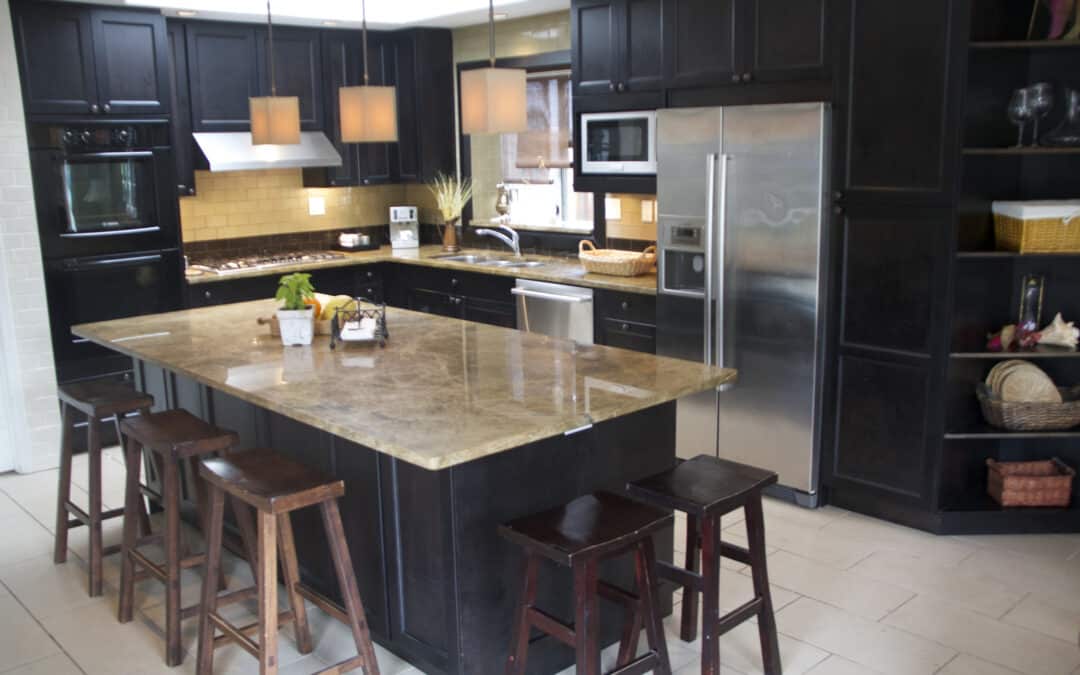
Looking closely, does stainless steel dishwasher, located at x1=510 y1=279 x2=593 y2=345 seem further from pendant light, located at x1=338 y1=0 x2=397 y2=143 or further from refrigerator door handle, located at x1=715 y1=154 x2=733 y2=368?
pendant light, located at x1=338 y1=0 x2=397 y2=143

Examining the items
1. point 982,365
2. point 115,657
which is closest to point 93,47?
point 115,657

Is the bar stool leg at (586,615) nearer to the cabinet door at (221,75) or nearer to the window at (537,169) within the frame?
the window at (537,169)

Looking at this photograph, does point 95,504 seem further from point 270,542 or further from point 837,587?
point 837,587

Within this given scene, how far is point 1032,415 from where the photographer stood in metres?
4.06

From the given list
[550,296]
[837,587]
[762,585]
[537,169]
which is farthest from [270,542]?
[537,169]

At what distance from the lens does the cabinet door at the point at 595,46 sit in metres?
5.15

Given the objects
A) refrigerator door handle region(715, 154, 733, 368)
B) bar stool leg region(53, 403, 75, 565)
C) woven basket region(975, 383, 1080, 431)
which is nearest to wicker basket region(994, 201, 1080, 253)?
woven basket region(975, 383, 1080, 431)

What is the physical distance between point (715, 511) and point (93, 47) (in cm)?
442

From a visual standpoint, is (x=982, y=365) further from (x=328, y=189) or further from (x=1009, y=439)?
(x=328, y=189)

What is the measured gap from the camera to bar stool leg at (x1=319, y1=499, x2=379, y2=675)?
9.27ft

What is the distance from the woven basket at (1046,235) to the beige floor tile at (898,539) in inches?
49.1

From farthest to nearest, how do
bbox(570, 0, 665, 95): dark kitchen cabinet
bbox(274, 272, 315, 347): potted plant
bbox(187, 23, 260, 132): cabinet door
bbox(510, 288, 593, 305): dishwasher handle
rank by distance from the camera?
bbox(187, 23, 260, 132): cabinet door, bbox(510, 288, 593, 305): dishwasher handle, bbox(570, 0, 665, 95): dark kitchen cabinet, bbox(274, 272, 315, 347): potted plant

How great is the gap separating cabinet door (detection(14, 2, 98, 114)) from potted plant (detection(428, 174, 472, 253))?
2336 mm

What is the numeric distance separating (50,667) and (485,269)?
3.36 metres
